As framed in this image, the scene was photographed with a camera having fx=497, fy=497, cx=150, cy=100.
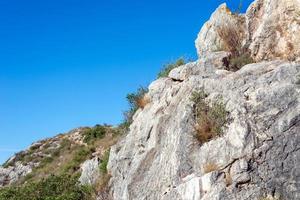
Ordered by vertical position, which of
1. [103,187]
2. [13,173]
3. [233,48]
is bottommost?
[103,187]

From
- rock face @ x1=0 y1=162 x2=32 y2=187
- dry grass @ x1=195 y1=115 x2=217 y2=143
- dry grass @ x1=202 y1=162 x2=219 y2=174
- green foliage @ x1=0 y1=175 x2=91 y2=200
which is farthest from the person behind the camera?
rock face @ x1=0 y1=162 x2=32 y2=187

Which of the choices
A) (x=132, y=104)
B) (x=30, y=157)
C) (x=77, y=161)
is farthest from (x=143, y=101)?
(x=30, y=157)

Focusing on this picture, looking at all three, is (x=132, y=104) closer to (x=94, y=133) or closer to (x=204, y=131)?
(x=204, y=131)

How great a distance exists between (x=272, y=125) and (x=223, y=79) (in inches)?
145

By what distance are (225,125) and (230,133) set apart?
27.1 inches

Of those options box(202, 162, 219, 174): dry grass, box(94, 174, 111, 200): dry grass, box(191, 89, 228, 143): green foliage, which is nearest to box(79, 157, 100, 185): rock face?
box(94, 174, 111, 200): dry grass

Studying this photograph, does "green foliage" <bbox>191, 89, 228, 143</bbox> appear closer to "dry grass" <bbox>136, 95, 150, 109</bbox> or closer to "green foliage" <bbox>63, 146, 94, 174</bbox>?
"dry grass" <bbox>136, 95, 150, 109</bbox>

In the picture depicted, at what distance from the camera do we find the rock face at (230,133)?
15.7 meters

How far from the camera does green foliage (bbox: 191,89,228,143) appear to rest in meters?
17.8

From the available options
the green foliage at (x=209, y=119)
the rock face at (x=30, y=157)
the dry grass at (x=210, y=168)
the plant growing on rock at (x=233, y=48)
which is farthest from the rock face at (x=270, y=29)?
the rock face at (x=30, y=157)

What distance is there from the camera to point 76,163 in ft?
134

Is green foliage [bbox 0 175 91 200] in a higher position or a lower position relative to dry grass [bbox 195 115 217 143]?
higher

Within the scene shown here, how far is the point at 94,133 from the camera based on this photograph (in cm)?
5266

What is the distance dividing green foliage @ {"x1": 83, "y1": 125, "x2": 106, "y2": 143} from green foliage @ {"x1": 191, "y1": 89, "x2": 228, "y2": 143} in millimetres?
33314
